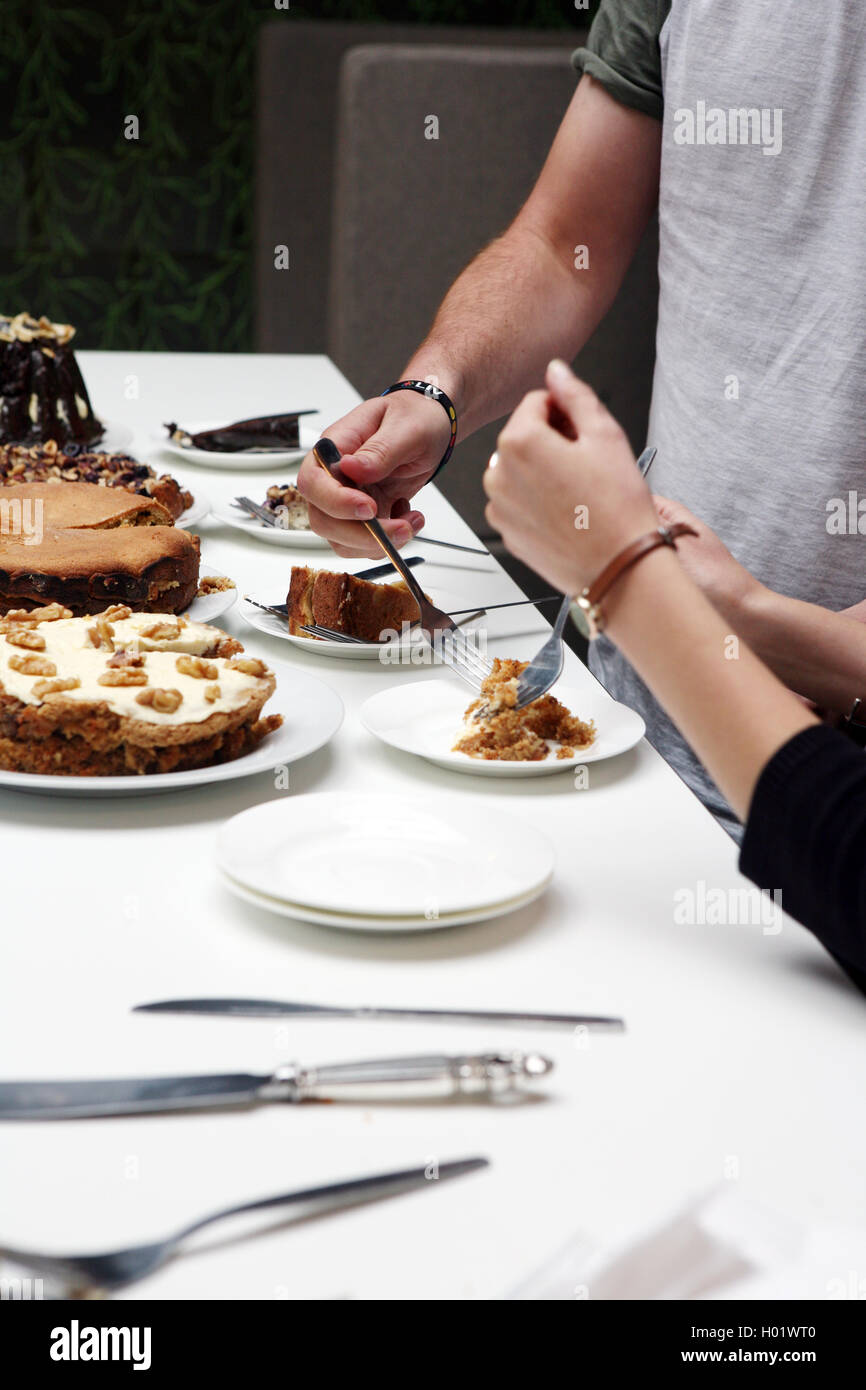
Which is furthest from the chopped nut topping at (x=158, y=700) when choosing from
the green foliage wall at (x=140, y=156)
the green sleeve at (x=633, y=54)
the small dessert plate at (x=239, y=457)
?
the green foliage wall at (x=140, y=156)

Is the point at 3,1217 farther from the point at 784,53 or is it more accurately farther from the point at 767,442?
the point at 784,53

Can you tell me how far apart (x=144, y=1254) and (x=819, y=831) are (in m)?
0.39

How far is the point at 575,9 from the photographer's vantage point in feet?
14.4

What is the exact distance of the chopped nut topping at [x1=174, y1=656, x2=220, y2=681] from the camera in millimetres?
955

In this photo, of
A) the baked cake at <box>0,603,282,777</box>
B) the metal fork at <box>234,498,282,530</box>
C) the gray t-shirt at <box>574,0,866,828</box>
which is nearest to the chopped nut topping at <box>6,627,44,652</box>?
the baked cake at <box>0,603,282,777</box>

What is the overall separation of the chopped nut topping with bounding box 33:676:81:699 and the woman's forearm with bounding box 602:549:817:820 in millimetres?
382

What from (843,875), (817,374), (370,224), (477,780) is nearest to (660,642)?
(843,875)

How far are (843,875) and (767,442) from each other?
3.13 feet

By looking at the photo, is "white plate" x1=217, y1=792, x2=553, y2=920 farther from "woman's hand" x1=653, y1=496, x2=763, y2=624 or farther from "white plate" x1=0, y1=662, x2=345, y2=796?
"woman's hand" x1=653, y1=496, x2=763, y2=624

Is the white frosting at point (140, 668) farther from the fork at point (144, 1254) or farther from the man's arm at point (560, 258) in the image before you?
the man's arm at point (560, 258)

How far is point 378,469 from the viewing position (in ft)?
4.45

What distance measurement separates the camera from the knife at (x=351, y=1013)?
685 mm

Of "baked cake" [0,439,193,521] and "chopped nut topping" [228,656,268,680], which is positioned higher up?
"baked cake" [0,439,193,521]

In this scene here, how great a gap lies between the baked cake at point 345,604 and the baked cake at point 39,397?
724mm
